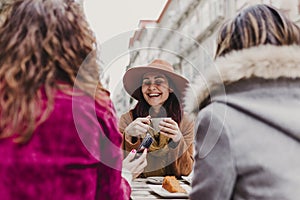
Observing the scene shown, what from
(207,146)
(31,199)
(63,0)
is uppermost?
(63,0)

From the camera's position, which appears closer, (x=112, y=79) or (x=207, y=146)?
(x=207, y=146)

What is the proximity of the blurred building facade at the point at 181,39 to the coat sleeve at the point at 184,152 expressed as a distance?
16 centimetres

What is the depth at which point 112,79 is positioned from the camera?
3.35ft

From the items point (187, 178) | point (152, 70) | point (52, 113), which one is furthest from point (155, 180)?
point (52, 113)

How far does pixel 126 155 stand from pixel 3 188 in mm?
292

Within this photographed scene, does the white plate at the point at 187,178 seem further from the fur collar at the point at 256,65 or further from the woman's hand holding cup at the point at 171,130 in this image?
the fur collar at the point at 256,65

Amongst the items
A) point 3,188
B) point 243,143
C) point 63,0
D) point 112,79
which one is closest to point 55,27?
point 63,0

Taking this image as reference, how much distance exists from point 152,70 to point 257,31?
38 cm

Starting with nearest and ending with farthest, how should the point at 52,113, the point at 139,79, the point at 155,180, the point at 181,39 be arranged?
the point at 52,113
the point at 181,39
the point at 139,79
the point at 155,180

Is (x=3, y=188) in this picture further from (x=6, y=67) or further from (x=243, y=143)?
(x=243, y=143)

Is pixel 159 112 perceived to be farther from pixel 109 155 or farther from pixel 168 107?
pixel 109 155

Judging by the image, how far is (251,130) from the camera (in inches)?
35.6

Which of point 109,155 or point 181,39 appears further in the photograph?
point 181,39

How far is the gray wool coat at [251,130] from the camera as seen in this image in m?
0.88
